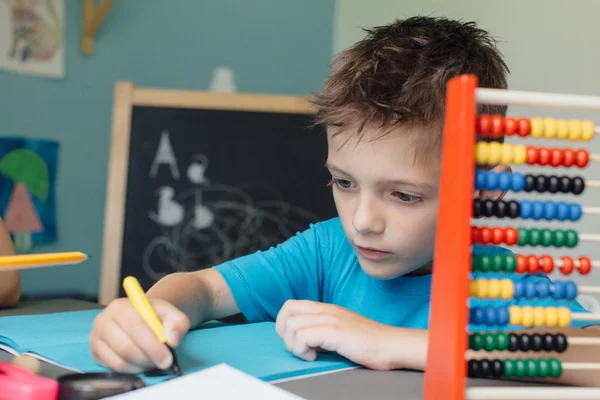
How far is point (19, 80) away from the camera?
2074 mm

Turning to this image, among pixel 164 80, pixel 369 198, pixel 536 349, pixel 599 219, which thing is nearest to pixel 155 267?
pixel 164 80

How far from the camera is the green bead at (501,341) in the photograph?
1.86ft

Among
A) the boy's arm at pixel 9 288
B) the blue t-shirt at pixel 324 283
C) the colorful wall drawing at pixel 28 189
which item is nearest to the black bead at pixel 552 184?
the blue t-shirt at pixel 324 283

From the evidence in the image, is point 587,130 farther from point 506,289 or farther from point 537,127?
point 506,289

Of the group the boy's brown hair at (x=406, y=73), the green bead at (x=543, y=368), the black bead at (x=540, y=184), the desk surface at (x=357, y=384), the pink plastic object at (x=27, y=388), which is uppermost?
the boy's brown hair at (x=406, y=73)

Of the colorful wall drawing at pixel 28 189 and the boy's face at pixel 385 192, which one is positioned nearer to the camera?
the boy's face at pixel 385 192

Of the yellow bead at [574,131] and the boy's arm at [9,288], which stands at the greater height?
the yellow bead at [574,131]

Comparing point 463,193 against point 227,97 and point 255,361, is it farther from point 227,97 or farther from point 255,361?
point 227,97

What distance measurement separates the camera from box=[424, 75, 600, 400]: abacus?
0.52 meters

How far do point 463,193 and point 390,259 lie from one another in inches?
13.8

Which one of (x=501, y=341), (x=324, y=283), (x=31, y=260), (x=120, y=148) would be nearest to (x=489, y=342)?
(x=501, y=341)

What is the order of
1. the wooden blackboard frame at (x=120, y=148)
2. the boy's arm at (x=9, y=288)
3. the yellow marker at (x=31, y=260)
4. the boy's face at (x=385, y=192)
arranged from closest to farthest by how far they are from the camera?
the yellow marker at (x=31, y=260), the boy's face at (x=385, y=192), the boy's arm at (x=9, y=288), the wooden blackboard frame at (x=120, y=148)

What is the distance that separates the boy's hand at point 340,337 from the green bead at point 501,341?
0.47 feet

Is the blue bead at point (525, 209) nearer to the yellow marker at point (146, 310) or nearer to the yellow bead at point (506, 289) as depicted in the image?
the yellow bead at point (506, 289)
